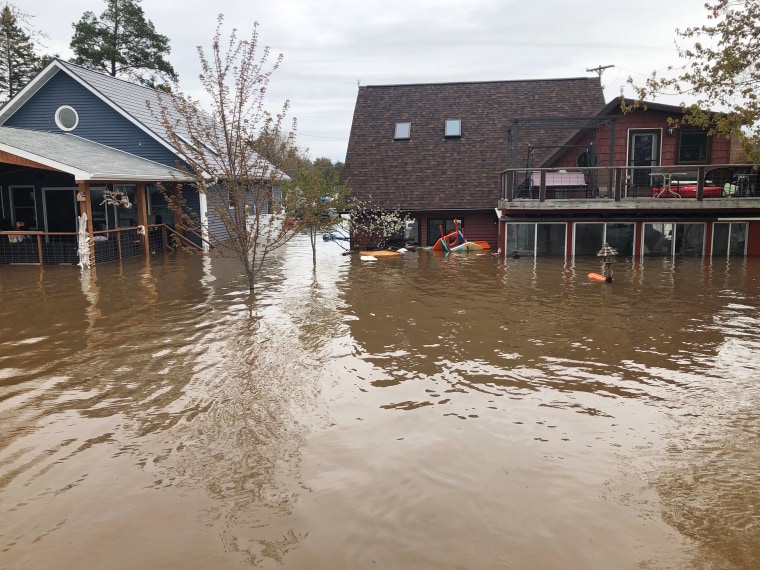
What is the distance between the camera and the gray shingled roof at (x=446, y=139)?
1005 inches

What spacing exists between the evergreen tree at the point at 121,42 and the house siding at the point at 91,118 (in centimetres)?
2127

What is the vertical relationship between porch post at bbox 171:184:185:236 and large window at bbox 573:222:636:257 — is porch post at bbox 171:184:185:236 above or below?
above

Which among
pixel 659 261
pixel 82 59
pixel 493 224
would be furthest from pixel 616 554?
pixel 82 59

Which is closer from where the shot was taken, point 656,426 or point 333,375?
point 656,426

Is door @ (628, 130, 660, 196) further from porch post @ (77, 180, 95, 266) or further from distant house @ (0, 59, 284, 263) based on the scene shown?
porch post @ (77, 180, 95, 266)

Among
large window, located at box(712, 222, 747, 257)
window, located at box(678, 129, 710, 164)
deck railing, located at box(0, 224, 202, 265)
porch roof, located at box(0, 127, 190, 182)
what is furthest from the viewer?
window, located at box(678, 129, 710, 164)

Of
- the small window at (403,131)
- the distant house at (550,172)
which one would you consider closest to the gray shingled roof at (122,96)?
the distant house at (550,172)

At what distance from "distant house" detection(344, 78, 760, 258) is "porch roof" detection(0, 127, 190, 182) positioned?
8322mm

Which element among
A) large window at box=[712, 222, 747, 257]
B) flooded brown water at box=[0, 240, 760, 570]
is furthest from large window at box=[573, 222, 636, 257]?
flooded brown water at box=[0, 240, 760, 570]

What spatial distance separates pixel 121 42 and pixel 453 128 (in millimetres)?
30795

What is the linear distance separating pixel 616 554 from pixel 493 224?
21364 mm

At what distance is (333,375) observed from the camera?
8.88m

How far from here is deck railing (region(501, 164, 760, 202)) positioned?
20406mm

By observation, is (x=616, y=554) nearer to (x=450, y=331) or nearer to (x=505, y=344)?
(x=505, y=344)
